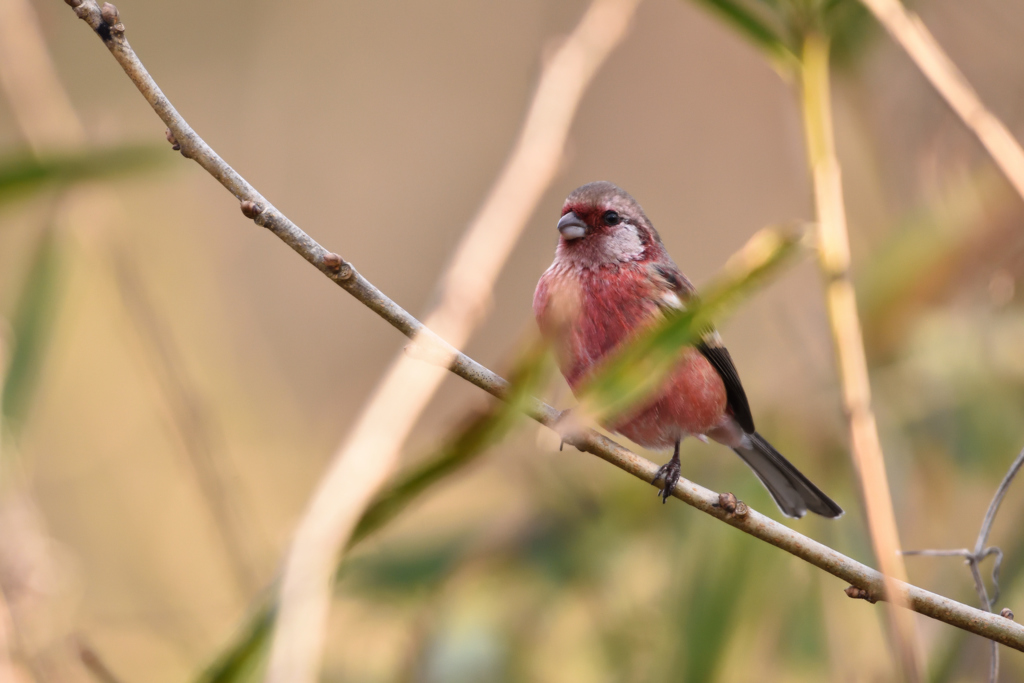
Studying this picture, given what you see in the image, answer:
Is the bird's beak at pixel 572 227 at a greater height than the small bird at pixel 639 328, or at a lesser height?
greater

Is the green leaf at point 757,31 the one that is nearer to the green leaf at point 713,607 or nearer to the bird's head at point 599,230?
the bird's head at point 599,230

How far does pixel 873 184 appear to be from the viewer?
3.88m

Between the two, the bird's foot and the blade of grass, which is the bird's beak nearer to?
the bird's foot

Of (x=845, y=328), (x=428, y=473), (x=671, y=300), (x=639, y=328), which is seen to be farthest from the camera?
(x=671, y=300)

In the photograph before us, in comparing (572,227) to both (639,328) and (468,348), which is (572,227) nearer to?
(639,328)

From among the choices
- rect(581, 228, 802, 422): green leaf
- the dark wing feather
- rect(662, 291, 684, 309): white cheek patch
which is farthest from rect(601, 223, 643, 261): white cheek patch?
rect(581, 228, 802, 422): green leaf

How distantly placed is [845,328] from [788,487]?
1.66 m

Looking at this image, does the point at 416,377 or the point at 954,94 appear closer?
the point at 416,377

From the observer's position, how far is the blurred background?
9.50 feet

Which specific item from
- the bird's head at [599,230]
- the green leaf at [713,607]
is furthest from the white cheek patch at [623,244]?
the green leaf at [713,607]

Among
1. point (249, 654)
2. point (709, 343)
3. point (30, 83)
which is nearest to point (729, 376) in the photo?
point (709, 343)

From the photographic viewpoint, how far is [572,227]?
3.28m

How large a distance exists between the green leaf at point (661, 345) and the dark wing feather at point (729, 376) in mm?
1718

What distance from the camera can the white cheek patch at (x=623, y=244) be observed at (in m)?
3.32
